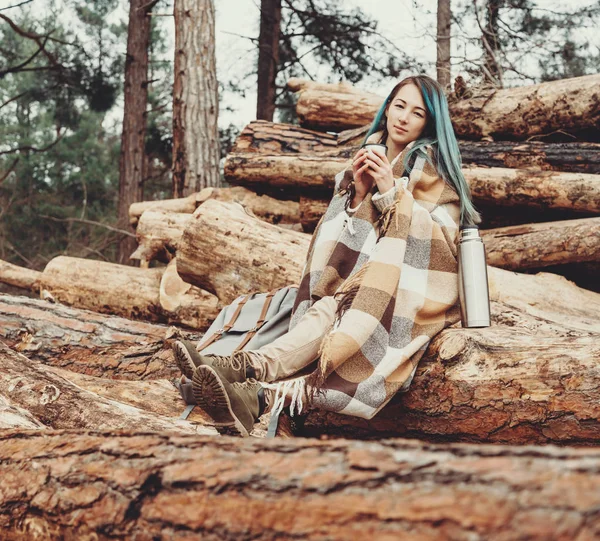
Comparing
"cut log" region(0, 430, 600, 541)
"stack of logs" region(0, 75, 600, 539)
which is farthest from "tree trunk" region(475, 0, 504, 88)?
"cut log" region(0, 430, 600, 541)

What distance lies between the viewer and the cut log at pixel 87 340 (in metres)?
3.70

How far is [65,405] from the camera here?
99.2 inches

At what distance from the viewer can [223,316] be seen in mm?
3551

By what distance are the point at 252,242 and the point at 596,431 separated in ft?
8.27

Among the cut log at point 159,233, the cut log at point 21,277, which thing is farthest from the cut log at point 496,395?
the cut log at point 21,277

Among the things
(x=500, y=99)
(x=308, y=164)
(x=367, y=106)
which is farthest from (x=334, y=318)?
(x=367, y=106)

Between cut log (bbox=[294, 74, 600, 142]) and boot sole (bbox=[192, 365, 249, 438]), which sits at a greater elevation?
cut log (bbox=[294, 74, 600, 142])

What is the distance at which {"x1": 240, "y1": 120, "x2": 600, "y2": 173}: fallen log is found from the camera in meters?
4.88

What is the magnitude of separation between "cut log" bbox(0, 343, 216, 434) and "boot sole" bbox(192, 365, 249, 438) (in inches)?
5.4

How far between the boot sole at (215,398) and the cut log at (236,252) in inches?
67.5

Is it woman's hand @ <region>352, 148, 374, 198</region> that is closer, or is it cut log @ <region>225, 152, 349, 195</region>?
woman's hand @ <region>352, 148, 374, 198</region>

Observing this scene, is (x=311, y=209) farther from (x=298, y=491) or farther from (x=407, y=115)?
(x=298, y=491)

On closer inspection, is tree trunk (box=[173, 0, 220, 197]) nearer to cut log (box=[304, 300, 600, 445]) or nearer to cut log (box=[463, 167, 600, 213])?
cut log (box=[463, 167, 600, 213])

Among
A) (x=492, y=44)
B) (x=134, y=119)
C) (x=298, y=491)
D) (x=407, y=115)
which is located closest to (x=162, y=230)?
(x=407, y=115)
